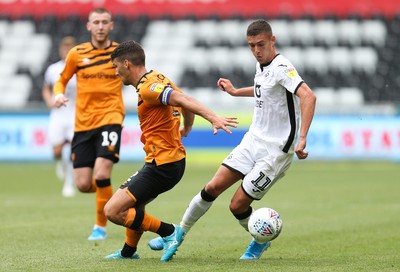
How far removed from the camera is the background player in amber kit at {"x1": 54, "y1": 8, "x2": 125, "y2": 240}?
35.5 feet

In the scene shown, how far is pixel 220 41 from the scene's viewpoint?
31.5 m

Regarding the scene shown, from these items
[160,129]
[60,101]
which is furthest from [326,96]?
[160,129]

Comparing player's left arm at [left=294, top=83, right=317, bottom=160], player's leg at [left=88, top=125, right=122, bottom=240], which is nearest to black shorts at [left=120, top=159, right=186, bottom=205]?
player's left arm at [left=294, top=83, right=317, bottom=160]

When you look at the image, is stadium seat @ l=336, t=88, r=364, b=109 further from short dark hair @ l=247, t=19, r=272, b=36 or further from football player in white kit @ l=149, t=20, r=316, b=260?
short dark hair @ l=247, t=19, r=272, b=36

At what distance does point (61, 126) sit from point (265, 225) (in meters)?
8.76

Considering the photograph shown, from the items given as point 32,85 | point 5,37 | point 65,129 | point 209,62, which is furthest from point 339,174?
point 5,37

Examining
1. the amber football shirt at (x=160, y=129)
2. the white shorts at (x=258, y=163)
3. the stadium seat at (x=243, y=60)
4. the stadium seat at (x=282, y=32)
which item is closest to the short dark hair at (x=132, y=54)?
the amber football shirt at (x=160, y=129)

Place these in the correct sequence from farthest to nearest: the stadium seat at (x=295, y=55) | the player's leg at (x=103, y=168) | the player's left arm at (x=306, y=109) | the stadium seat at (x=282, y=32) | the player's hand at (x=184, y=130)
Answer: the stadium seat at (x=282, y=32), the stadium seat at (x=295, y=55), the player's leg at (x=103, y=168), the player's hand at (x=184, y=130), the player's left arm at (x=306, y=109)

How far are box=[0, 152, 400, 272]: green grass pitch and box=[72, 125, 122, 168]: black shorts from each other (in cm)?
90

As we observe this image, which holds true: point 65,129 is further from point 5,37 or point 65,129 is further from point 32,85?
point 5,37

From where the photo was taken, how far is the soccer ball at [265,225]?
8336 mm

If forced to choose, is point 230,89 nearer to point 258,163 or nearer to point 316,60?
point 258,163

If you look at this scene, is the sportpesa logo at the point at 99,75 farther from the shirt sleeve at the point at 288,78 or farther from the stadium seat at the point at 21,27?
the stadium seat at the point at 21,27

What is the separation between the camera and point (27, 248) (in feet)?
31.2
